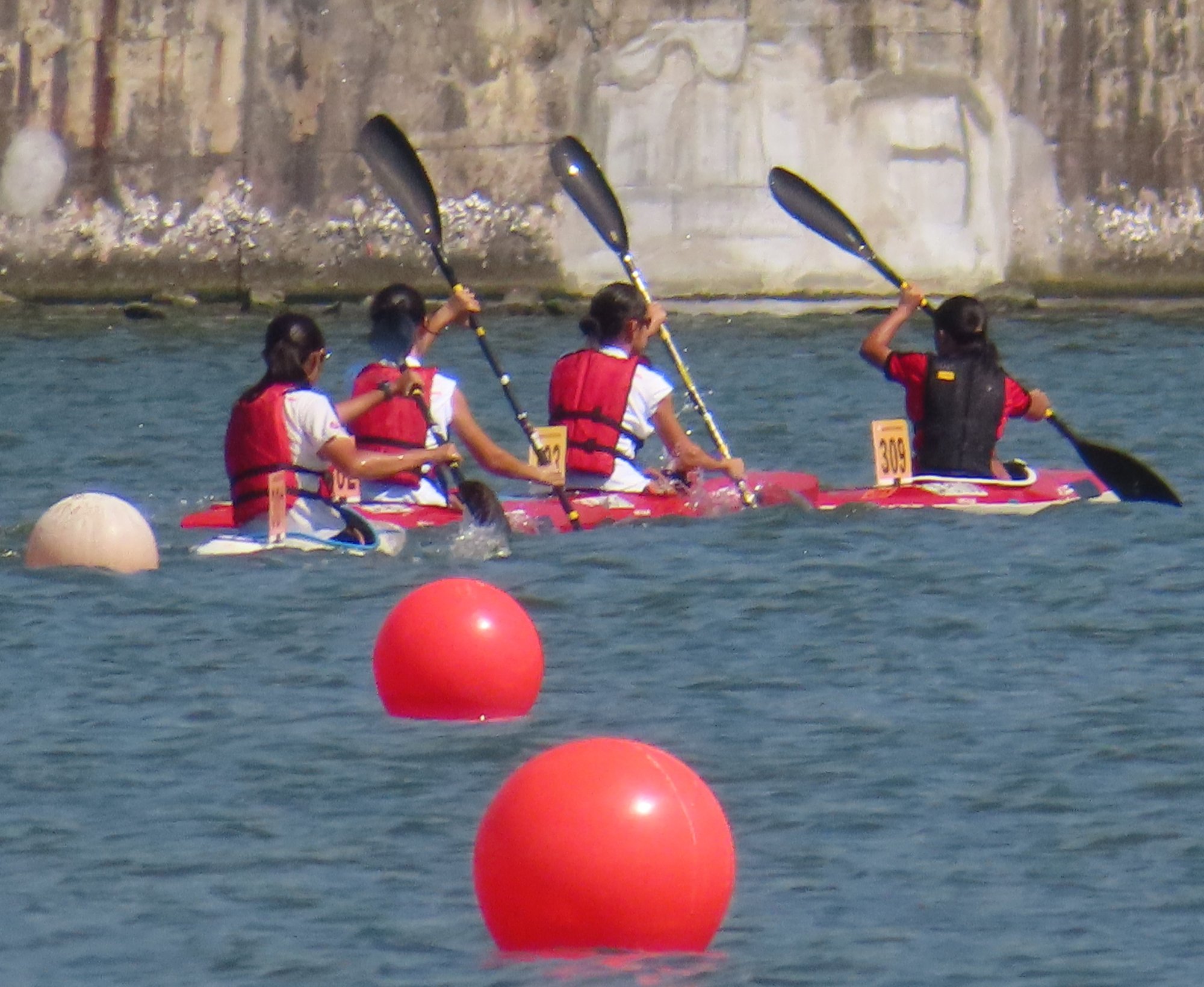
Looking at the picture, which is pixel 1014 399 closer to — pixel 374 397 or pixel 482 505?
pixel 482 505

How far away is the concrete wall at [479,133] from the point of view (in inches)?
896

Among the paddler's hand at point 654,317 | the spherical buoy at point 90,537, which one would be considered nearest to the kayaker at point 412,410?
the paddler's hand at point 654,317

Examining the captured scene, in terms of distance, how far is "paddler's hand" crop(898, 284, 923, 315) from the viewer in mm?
12422

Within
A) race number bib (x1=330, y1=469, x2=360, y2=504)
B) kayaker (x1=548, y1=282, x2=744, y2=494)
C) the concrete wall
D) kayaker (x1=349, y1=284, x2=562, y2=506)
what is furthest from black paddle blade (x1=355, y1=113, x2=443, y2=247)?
the concrete wall

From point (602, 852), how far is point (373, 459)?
216 inches

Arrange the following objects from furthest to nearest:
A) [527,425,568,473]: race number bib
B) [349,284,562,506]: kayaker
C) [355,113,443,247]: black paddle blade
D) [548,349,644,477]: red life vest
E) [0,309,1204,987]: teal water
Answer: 1. [355,113,443,247]: black paddle blade
2. [548,349,644,477]: red life vest
3. [527,425,568,473]: race number bib
4. [349,284,562,506]: kayaker
5. [0,309,1204,987]: teal water

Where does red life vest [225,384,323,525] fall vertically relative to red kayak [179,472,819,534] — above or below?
above

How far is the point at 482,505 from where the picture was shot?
11.3 metres

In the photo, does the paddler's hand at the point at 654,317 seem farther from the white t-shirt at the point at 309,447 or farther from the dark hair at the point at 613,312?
the white t-shirt at the point at 309,447

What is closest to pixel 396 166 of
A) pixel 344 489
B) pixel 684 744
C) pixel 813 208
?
pixel 813 208

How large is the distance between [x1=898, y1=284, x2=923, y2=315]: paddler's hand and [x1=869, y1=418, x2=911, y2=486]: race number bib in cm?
51

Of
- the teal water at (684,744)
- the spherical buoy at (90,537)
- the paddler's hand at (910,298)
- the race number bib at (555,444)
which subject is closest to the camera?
the teal water at (684,744)

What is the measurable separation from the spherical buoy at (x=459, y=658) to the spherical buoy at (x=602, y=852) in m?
2.55

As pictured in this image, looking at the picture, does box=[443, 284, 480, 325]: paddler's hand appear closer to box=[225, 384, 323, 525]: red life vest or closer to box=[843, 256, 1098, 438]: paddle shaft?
box=[225, 384, 323, 525]: red life vest
